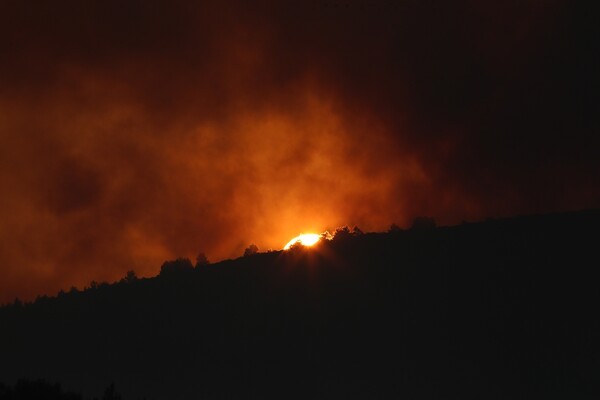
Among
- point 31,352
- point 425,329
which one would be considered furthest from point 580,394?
point 31,352

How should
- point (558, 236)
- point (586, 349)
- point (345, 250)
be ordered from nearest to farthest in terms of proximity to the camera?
point (586, 349) → point (558, 236) → point (345, 250)

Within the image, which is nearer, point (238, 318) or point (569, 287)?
point (569, 287)

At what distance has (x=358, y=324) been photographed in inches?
5802

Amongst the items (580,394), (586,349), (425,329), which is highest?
(425,329)

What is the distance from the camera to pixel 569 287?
144 m

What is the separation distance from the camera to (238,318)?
162m

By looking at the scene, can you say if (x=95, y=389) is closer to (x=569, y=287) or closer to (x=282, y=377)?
(x=282, y=377)

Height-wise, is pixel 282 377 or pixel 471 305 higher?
pixel 471 305

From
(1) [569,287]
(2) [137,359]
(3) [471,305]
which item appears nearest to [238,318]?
(2) [137,359]

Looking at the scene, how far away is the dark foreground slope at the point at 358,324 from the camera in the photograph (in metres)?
128

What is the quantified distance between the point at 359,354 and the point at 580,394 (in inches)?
1577

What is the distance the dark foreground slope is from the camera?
12825 cm

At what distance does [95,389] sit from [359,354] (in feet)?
165

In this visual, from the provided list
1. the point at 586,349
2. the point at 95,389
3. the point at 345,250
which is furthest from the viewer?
the point at 345,250
